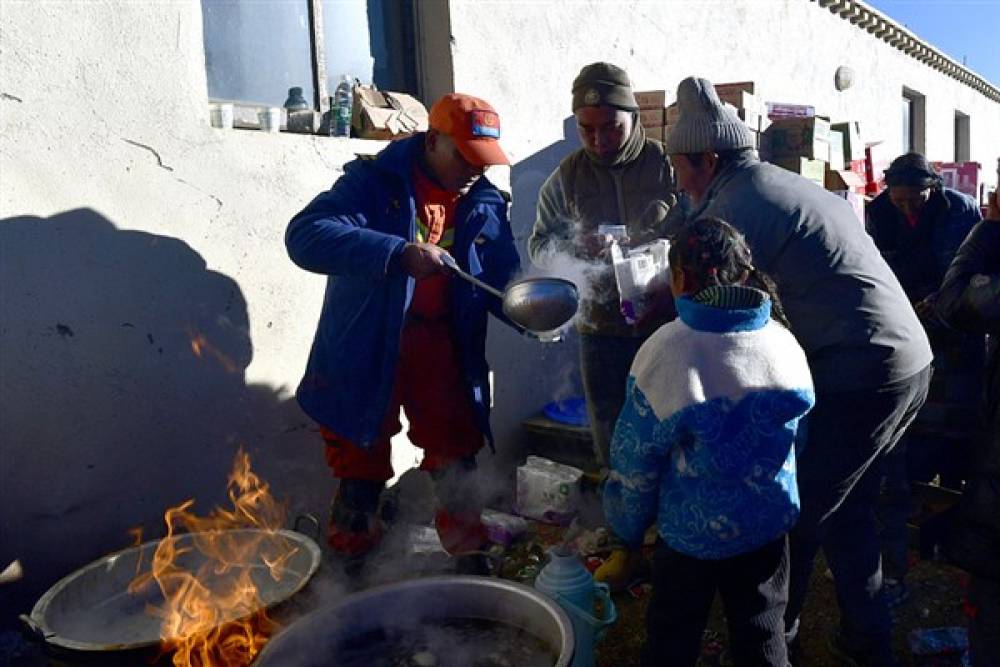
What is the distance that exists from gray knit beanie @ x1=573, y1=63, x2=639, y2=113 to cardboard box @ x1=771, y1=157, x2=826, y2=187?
3462 mm

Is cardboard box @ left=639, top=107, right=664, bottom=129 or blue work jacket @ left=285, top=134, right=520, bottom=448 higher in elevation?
Answer: cardboard box @ left=639, top=107, right=664, bottom=129

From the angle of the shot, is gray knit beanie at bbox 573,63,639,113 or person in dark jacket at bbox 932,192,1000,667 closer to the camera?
person in dark jacket at bbox 932,192,1000,667

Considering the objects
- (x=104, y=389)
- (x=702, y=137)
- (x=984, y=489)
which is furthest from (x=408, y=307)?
(x=984, y=489)

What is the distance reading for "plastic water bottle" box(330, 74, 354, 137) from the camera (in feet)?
12.5

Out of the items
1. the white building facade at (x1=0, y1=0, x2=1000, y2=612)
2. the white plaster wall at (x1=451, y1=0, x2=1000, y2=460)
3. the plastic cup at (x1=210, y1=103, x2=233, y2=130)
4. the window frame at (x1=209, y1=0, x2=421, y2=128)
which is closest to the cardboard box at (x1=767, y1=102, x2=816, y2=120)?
the white plaster wall at (x1=451, y1=0, x2=1000, y2=460)

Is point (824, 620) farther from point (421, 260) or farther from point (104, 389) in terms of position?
point (104, 389)

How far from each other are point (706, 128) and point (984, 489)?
1.51m

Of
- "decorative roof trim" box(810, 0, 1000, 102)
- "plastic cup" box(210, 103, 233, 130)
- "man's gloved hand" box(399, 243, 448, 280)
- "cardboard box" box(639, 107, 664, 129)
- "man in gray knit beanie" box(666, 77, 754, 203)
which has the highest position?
"decorative roof trim" box(810, 0, 1000, 102)

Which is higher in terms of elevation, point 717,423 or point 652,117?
point 652,117

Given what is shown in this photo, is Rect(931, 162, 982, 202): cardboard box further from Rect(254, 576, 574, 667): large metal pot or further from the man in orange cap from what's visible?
Rect(254, 576, 574, 667): large metal pot

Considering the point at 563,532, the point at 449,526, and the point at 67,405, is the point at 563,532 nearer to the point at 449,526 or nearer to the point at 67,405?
the point at 449,526

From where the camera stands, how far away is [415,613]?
229 cm

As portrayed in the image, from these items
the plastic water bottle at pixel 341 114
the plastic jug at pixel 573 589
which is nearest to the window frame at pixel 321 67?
the plastic water bottle at pixel 341 114

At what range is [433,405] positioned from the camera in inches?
127
